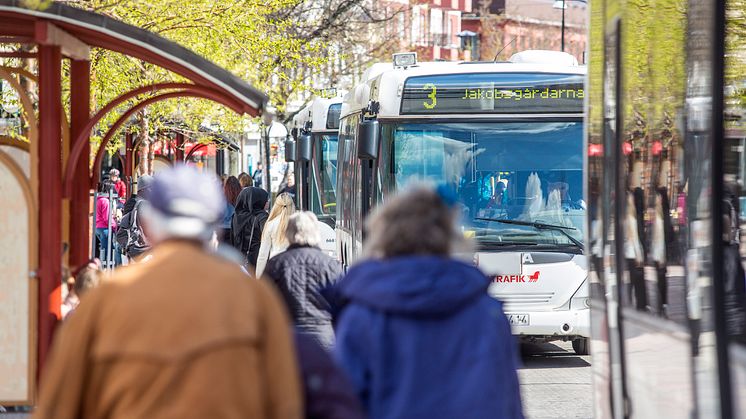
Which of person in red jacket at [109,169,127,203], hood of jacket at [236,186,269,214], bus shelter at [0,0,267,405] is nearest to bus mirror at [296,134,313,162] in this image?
person in red jacket at [109,169,127,203]

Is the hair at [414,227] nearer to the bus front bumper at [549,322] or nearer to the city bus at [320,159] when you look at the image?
the bus front bumper at [549,322]

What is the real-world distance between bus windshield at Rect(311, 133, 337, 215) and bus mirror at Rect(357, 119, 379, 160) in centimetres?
1077

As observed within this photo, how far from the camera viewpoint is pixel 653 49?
636cm

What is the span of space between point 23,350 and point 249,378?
12.3 ft

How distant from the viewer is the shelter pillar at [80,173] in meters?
7.42

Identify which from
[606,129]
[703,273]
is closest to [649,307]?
[703,273]

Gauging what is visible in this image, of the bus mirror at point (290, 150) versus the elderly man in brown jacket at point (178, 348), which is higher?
the bus mirror at point (290, 150)

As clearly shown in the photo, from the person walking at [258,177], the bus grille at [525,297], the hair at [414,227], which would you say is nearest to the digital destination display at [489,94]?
the bus grille at [525,297]

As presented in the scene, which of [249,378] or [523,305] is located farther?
[523,305]

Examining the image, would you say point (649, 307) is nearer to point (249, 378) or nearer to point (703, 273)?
point (703, 273)

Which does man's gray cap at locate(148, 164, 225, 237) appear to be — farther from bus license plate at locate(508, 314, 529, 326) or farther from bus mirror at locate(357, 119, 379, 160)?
bus license plate at locate(508, 314, 529, 326)

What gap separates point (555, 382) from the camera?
1254cm

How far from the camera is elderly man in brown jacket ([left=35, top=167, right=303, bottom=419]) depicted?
352 cm

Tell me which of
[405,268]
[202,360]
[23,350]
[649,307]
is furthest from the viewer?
[23,350]
